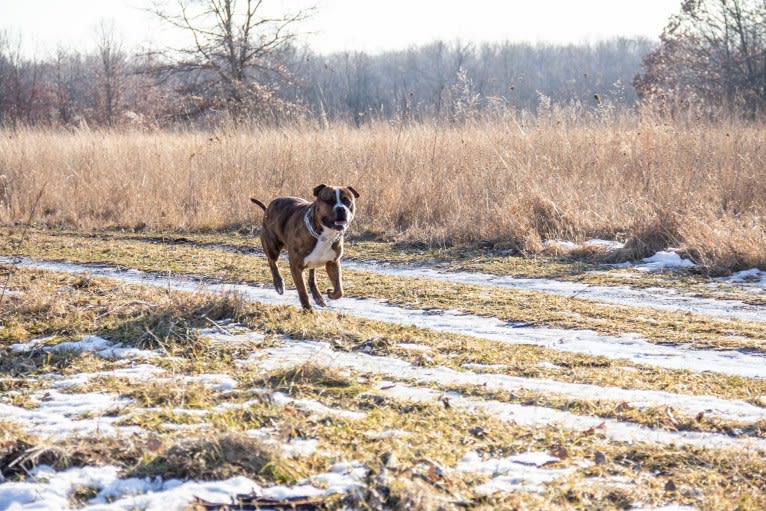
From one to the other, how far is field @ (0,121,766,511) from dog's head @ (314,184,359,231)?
2.48ft

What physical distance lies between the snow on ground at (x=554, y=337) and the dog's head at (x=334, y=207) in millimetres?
807

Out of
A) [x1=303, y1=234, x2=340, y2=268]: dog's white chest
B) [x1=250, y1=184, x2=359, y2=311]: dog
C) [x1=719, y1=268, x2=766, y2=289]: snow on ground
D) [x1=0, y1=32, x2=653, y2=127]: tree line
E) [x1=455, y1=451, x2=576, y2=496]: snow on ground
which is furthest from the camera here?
[x1=0, y1=32, x2=653, y2=127]: tree line

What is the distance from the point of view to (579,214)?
1138 centimetres

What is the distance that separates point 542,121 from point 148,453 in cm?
1118

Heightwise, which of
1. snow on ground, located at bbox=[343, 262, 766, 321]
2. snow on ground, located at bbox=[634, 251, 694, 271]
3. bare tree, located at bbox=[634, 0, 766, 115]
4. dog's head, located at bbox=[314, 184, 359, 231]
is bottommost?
snow on ground, located at bbox=[343, 262, 766, 321]

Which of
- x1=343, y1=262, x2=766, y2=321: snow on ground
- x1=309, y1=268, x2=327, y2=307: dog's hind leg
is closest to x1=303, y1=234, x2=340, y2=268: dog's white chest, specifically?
x1=309, y1=268, x2=327, y2=307: dog's hind leg

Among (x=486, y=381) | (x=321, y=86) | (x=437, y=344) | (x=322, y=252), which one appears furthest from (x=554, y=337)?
(x=321, y=86)

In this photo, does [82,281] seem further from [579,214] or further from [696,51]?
[696,51]

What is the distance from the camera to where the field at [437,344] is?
3.34m

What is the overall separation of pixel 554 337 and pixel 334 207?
203 cm

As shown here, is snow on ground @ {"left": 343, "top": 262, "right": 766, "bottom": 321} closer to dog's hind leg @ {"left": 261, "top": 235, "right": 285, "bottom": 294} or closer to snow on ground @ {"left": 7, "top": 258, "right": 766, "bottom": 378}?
snow on ground @ {"left": 7, "top": 258, "right": 766, "bottom": 378}

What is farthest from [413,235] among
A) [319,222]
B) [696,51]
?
[696,51]

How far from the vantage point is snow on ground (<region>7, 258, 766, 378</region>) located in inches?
219

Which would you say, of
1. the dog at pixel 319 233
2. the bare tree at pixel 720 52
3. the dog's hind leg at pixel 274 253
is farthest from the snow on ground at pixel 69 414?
the bare tree at pixel 720 52
